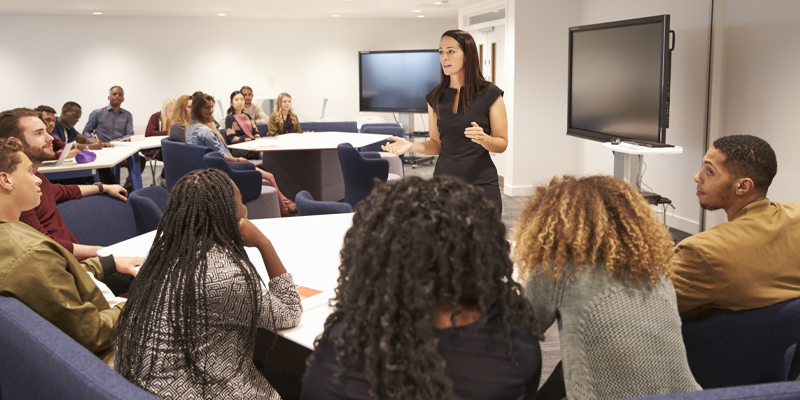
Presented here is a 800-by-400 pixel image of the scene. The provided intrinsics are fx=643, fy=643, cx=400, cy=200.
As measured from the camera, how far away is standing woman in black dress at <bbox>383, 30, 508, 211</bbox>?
3215 millimetres

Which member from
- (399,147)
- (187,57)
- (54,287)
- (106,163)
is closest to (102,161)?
(106,163)

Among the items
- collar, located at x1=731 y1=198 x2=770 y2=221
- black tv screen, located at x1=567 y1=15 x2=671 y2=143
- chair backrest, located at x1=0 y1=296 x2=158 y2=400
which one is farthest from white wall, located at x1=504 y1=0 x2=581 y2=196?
chair backrest, located at x1=0 y1=296 x2=158 y2=400

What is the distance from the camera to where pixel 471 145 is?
3.30 metres

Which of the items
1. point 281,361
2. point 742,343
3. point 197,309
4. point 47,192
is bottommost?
point 281,361

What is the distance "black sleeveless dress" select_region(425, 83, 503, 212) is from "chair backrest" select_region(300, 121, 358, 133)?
5743 mm

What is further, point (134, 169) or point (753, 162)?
point (134, 169)

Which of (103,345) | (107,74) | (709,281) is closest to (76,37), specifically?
(107,74)

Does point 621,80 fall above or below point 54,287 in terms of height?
above

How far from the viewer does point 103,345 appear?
189cm

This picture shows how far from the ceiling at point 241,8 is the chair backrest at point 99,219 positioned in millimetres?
7154

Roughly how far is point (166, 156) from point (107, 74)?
781 cm

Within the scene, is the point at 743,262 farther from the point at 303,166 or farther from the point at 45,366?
the point at 303,166

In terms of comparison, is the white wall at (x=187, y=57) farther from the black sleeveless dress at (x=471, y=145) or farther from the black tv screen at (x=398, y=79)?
the black sleeveless dress at (x=471, y=145)

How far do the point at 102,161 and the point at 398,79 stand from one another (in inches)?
259
